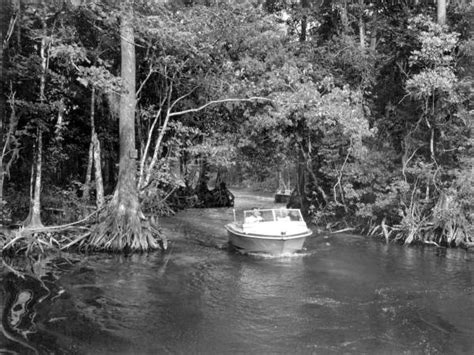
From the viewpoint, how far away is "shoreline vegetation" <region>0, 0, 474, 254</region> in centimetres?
1631

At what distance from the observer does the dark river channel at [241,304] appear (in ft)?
29.1

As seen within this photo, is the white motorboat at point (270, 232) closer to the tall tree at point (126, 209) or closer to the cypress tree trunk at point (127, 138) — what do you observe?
the tall tree at point (126, 209)

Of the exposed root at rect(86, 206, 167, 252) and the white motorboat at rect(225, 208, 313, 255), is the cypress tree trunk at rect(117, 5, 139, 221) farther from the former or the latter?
the white motorboat at rect(225, 208, 313, 255)

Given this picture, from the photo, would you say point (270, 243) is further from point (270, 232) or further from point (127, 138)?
point (127, 138)

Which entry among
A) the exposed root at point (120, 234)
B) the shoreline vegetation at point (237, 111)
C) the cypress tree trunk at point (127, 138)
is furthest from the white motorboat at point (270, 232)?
the cypress tree trunk at point (127, 138)

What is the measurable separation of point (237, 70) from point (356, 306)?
13428mm

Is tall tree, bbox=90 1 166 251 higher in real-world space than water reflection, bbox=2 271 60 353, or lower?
higher

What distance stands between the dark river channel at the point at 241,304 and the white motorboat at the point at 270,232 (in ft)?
1.44

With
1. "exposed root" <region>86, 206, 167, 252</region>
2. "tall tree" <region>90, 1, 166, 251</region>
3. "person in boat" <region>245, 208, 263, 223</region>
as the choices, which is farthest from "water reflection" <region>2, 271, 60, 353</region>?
"person in boat" <region>245, 208, 263, 223</region>

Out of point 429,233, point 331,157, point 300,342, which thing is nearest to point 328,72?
point 331,157

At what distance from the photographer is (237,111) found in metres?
23.8

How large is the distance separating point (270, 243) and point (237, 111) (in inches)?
368

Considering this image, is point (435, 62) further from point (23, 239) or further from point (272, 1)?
point (23, 239)

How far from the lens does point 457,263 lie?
16.1m
